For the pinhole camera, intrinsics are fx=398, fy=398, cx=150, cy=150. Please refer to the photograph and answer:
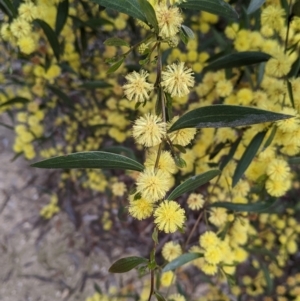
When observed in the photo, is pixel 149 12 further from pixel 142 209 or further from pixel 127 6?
pixel 142 209

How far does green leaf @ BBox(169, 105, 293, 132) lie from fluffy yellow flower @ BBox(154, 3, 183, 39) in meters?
0.13

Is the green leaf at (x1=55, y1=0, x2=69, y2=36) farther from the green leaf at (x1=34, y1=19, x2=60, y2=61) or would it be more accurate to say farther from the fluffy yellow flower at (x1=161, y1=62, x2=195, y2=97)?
the fluffy yellow flower at (x1=161, y1=62, x2=195, y2=97)

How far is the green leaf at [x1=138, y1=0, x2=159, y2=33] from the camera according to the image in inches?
22.4

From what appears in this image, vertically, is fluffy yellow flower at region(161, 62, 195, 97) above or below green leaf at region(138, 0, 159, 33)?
below

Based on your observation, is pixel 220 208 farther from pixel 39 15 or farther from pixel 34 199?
pixel 34 199

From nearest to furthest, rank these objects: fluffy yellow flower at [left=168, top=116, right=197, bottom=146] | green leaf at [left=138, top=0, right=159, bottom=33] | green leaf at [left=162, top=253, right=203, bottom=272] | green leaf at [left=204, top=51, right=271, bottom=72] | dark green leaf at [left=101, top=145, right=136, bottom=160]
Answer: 1. green leaf at [left=138, top=0, right=159, bottom=33]
2. fluffy yellow flower at [left=168, top=116, right=197, bottom=146]
3. green leaf at [left=162, top=253, right=203, bottom=272]
4. green leaf at [left=204, top=51, right=271, bottom=72]
5. dark green leaf at [left=101, top=145, right=136, bottom=160]

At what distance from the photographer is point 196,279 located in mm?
2105

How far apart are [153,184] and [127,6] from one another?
0.94 feet

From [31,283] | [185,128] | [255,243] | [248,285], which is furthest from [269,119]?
[31,283]

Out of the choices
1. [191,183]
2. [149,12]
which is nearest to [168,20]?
[149,12]

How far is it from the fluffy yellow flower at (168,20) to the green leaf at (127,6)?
0.11 feet

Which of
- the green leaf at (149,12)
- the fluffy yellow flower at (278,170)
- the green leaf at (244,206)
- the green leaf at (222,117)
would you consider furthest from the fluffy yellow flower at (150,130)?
the green leaf at (244,206)

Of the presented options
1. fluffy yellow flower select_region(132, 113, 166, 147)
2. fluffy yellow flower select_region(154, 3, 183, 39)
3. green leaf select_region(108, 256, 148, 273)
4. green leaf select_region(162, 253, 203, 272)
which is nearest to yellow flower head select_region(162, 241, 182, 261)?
green leaf select_region(162, 253, 203, 272)

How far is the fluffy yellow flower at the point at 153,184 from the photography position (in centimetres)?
62
